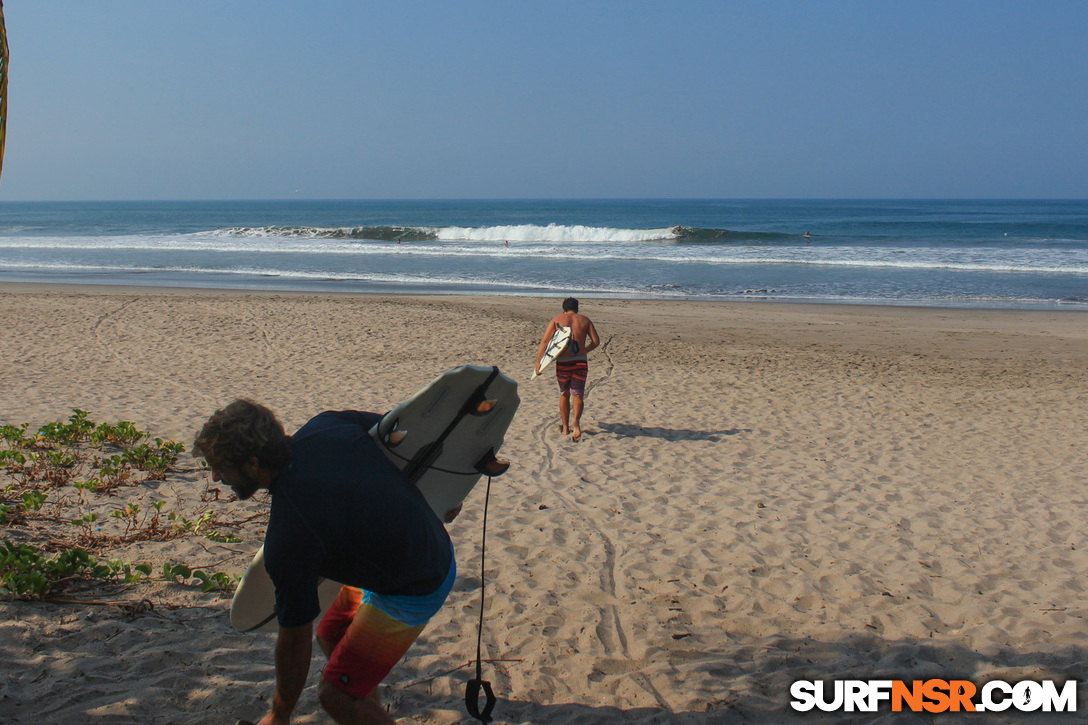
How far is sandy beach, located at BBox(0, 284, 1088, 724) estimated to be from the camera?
10.7 feet

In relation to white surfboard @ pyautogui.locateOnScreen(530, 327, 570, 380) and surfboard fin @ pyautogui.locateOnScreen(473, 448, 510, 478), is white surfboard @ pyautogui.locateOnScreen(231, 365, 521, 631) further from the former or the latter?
white surfboard @ pyautogui.locateOnScreen(530, 327, 570, 380)

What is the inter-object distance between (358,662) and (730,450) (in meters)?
5.31

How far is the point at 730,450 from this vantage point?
23.2ft

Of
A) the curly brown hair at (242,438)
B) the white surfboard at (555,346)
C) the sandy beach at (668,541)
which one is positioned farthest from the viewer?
the white surfboard at (555,346)

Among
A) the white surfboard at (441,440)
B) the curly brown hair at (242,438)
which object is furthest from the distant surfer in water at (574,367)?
the curly brown hair at (242,438)

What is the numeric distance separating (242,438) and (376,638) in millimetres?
734

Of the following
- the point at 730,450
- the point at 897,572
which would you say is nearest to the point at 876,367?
the point at 730,450

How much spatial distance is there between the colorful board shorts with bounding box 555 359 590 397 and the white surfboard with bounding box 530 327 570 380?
0.10 m

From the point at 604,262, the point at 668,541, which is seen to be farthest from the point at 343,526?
the point at 604,262

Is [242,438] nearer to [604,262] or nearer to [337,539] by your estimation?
[337,539]

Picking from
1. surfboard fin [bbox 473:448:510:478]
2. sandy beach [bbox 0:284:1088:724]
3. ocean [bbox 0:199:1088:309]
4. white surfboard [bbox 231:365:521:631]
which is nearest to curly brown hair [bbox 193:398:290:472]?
white surfboard [bbox 231:365:521:631]

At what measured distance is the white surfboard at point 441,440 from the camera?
2.45 metres

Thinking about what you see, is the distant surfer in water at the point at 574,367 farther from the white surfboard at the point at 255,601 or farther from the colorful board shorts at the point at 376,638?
the colorful board shorts at the point at 376,638

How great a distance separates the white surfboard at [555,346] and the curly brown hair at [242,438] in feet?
17.7
